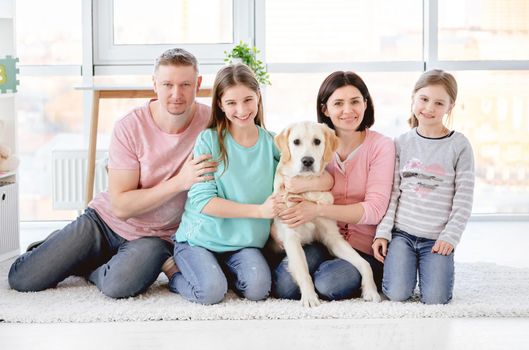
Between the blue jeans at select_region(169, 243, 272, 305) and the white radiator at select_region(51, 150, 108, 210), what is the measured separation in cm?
191

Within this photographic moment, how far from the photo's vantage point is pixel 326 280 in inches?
101

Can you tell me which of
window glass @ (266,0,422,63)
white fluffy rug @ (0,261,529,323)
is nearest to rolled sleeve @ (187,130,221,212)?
white fluffy rug @ (0,261,529,323)

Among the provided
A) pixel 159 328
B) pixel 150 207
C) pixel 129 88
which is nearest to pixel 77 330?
pixel 159 328

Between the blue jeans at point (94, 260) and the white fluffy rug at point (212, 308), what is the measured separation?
0.14 feet

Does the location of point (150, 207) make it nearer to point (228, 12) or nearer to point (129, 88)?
point (129, 88)

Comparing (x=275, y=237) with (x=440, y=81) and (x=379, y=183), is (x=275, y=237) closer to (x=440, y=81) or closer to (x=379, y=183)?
(x=379, y=183)

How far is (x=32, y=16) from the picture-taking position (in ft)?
15.3

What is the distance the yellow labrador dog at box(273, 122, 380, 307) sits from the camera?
2555 millimetres

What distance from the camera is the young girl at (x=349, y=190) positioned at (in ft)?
8.53

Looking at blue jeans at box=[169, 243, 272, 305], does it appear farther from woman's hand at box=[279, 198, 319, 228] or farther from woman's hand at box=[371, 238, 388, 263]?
woman's hand at box=[371, 238, 388, 263]

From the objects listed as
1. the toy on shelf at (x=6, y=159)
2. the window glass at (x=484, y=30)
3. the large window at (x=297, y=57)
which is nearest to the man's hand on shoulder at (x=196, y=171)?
the toy on shelf at (x=6, y=159)

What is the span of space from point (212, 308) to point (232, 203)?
0.35 m

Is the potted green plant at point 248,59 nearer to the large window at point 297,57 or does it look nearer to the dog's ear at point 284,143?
the large window at point 297,57

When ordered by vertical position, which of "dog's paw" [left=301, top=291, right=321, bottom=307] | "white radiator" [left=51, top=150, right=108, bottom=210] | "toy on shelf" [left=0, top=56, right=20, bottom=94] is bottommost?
"dog's paw" [left=301, top=291, right=321, bottom=307]
